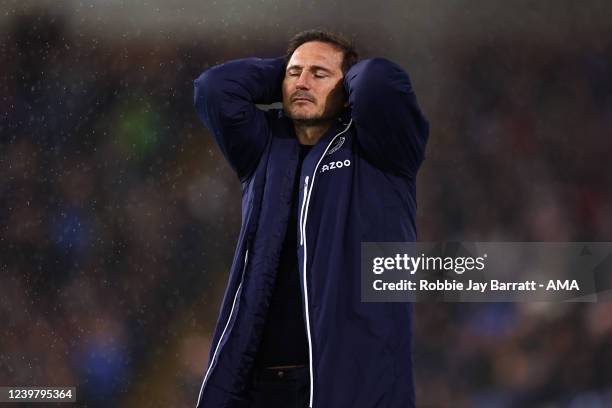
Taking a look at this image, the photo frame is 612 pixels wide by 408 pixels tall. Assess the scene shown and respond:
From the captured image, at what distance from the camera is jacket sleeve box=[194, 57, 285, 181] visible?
4.26ft

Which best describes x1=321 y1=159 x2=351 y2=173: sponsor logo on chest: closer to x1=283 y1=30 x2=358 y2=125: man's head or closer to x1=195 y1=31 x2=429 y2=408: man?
x1=195 y1=31 x2=429 y2=408: man

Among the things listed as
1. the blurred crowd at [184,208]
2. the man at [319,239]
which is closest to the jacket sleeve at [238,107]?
the man at [319,239]

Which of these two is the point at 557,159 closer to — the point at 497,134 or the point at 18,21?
the point at 497,134

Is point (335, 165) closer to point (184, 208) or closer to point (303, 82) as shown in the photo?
point (303, 82)

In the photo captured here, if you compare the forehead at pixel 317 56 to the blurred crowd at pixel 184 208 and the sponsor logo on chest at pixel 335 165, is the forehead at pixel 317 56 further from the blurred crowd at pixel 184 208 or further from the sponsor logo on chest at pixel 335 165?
the blurred crowd at pixel 184 208

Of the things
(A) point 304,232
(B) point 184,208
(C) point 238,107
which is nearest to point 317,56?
(C) point 238,107

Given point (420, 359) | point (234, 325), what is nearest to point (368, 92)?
point (234, 325)

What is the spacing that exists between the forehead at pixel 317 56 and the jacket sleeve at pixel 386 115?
0.10 meters

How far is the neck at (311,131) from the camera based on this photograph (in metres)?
1.31

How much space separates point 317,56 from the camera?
1.33 m

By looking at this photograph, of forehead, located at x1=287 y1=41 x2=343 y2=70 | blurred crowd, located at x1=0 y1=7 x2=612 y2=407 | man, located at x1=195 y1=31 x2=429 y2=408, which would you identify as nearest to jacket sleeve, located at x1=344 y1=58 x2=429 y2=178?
man, located at x1=195 y1=31 x2=429 y2=408

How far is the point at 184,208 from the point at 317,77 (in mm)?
2038

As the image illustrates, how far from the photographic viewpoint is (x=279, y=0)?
3295 mm

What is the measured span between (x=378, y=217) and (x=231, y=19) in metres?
2.35
